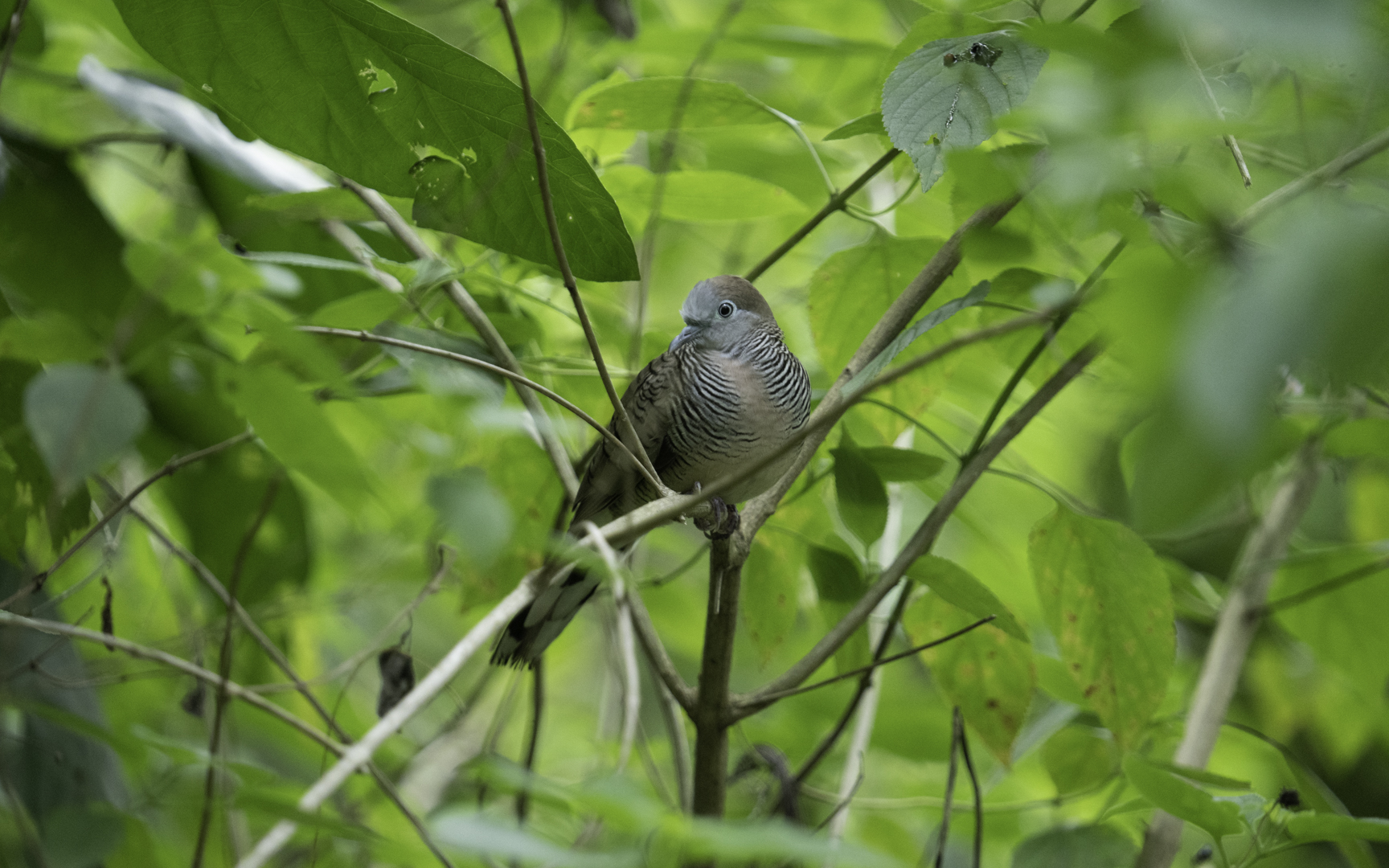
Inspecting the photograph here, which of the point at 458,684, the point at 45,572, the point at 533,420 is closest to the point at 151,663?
the point at 45,572

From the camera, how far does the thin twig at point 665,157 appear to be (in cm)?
125

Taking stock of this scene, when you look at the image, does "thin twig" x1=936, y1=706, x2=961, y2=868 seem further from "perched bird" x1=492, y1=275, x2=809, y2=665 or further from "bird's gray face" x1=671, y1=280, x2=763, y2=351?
"bird's gray face" x1=671, y1=280, x2=763, y2=351

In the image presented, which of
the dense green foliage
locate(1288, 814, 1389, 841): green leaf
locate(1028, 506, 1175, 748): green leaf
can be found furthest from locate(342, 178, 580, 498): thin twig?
locate(1288, 814, 1389, 841): green leaf

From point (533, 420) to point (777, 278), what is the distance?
1.61 m

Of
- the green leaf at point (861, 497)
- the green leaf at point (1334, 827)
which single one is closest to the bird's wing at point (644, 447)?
the green leaf at point (861, 497)

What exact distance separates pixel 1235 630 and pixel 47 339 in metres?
1.78

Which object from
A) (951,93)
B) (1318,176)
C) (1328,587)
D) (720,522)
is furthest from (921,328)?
(1328,587)

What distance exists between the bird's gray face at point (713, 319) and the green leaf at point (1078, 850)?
35.9 inches

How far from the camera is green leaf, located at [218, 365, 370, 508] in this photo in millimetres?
916

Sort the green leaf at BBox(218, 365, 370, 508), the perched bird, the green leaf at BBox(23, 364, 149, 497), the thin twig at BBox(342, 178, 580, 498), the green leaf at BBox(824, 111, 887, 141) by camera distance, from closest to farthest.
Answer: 1. the green leaf at BBox(23, 364, 149, 497)
2. the green leaf at BBox(218, 365, 370, 508)
3. the green leaf at BBox(824, 111, 887, 141)
4. the thin twig at BBox(342, 178, 580, 498)
5. the perched bird

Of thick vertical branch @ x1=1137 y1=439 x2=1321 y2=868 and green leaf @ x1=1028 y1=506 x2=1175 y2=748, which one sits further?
thick vertical branch @ x1=1137 y1=439 x2=1321 y2=868

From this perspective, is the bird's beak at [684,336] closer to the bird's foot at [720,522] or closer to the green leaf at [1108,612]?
the bird's foot at [720,522]

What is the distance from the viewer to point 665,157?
136 cm

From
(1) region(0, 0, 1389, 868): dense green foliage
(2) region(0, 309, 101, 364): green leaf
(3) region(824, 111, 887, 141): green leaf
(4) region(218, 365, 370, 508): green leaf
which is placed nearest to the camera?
(1) region(0, 0, 1389, 868): dense green foliage
